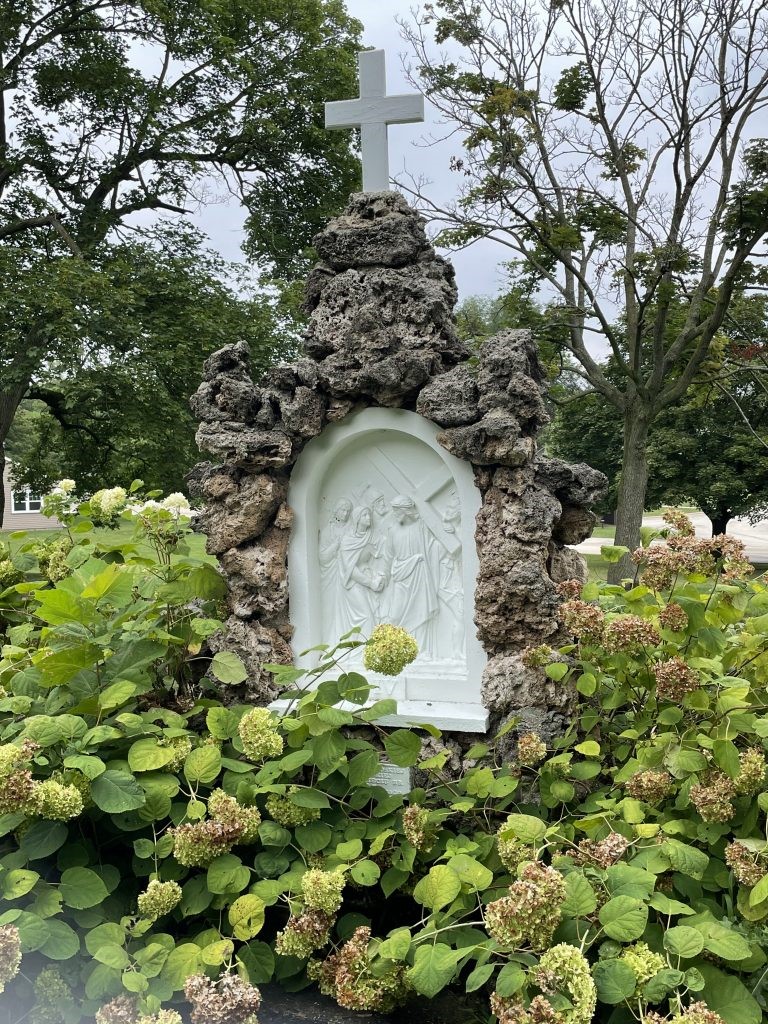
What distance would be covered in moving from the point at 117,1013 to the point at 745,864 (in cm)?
194

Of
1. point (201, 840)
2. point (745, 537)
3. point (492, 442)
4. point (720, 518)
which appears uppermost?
point (492, 442)

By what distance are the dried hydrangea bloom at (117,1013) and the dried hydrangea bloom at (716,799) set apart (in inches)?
74.3

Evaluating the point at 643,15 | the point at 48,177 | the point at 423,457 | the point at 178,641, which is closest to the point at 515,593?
the point at 423,457

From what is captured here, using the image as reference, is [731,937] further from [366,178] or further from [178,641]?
[366,178]

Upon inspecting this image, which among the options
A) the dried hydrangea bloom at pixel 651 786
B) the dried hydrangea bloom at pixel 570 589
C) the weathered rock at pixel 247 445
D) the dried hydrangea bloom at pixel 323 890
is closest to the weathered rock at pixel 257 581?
the weathered rock at pixel 247 445

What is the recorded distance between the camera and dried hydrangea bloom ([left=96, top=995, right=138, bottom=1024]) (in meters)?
2.22

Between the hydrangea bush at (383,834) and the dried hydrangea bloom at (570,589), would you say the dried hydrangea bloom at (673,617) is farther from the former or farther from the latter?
the dried hydrangea bloom at (570,589)

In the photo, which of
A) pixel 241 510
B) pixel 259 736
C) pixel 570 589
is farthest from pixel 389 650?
pixel 241 510

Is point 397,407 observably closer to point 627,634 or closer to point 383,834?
point 627,634

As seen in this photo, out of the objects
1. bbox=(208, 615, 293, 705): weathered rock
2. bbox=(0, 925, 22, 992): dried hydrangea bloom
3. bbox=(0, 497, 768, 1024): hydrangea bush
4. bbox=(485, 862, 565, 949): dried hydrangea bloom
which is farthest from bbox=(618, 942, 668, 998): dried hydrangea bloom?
bbox=(208, 615, 293, 705): weathered rock

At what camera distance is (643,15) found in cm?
1013

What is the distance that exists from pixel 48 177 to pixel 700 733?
14.3m

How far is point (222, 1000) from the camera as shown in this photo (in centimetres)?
214

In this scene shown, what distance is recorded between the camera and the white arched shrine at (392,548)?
374 centimetres
